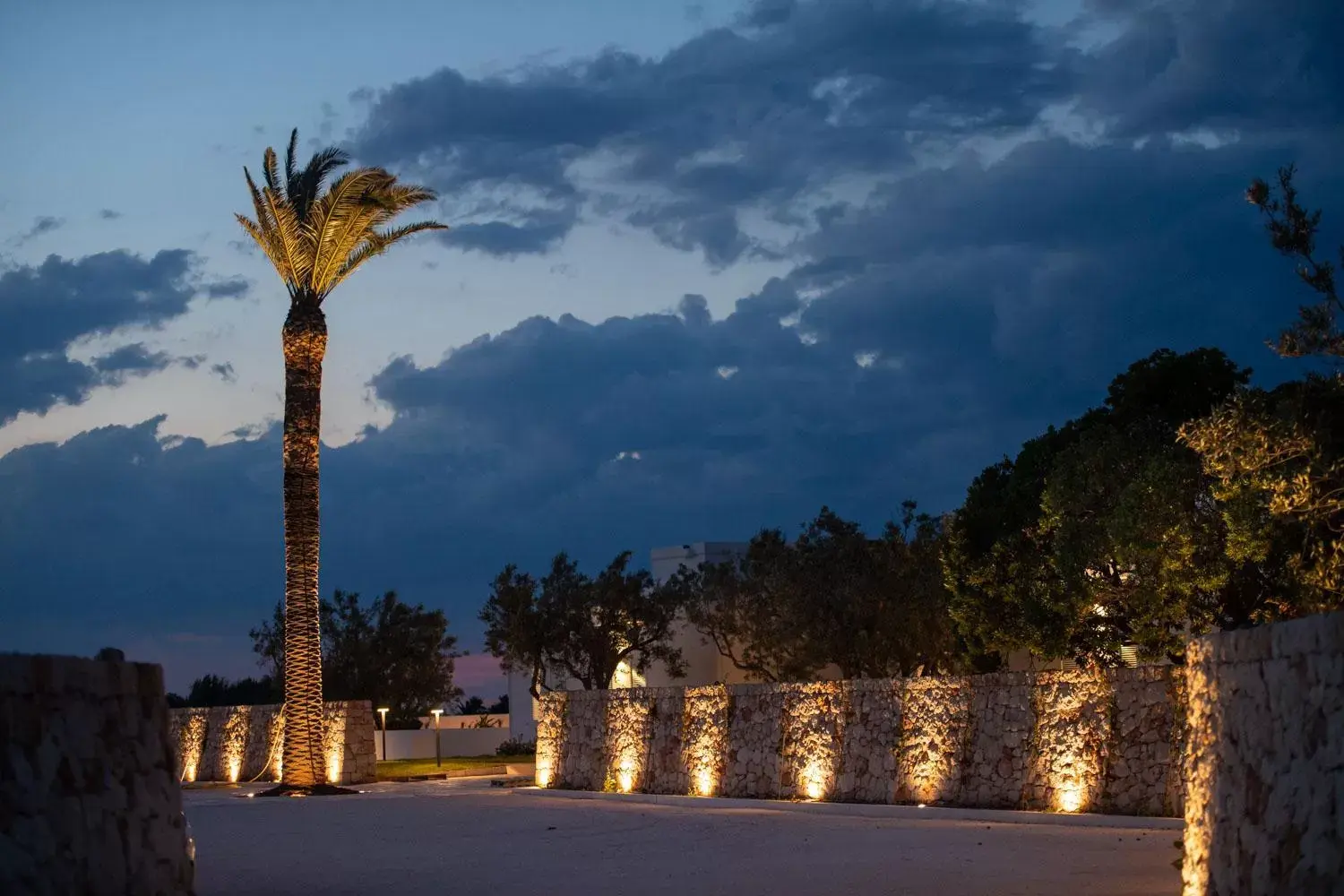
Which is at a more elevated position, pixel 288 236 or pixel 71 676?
pixel 288 236

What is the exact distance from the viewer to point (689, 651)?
162 ft

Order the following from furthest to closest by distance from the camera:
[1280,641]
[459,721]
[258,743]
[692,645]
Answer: [459,721]
[692,645]
[258,743]
[1280,641]

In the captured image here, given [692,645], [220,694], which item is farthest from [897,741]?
[220,694]

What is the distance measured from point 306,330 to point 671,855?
19026 millimetres

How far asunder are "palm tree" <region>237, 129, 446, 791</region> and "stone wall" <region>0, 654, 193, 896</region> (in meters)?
22.4

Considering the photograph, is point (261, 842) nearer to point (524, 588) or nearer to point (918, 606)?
point (918, 606)

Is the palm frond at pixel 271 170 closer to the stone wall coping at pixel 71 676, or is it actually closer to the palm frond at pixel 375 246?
the palm frond at pixel 375 246

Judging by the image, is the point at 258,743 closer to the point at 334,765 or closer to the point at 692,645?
the point at 334,765

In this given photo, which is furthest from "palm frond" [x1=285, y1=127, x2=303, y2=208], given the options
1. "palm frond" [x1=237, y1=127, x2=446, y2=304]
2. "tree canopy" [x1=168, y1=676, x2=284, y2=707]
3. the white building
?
"tree canopy" [x1=168, y1=676, x2=284, y2=707]

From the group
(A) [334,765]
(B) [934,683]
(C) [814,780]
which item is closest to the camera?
(B) [934,683]

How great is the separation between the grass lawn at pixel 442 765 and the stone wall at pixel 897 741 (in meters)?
9.52

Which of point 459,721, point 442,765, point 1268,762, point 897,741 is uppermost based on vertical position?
point 1268,762

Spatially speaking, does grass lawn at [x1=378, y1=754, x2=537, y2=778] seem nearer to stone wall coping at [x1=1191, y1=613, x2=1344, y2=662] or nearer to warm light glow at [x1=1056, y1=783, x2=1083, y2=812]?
warm light glow at [x1=1056, y1=783, x2=1083, y2=812]

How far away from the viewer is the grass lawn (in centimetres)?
4042
